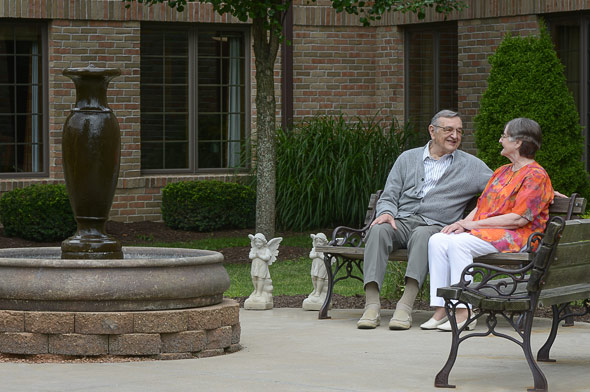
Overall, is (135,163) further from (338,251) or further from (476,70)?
(338,251)

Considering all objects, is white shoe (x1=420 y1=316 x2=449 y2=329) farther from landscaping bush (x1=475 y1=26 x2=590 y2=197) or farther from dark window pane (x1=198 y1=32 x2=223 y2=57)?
dark window pane (x1=198 y1=32 x2=223 y2=57)

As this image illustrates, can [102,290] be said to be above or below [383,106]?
below

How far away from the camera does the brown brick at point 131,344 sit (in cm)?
618

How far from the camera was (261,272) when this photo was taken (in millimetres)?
8508

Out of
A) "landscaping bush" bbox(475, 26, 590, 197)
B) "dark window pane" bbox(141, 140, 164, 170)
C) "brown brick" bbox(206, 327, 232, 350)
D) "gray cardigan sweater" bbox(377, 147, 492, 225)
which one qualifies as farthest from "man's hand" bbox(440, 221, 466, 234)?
"dark window pane" bbox(141, 140, 164, 170)

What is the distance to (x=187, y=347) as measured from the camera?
6348 millimetres

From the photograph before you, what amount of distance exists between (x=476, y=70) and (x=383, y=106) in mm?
1655

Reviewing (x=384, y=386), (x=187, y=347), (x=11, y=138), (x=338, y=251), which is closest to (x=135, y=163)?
(x=11, y=138)

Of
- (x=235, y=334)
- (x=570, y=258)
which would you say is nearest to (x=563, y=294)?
(x=570, y=258)

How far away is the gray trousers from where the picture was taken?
24.7ft

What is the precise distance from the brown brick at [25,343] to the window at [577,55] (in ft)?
31.5

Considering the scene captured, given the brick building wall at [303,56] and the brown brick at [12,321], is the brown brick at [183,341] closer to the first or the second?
the brown brick at [12,321]

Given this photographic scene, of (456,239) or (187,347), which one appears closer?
(187,347)

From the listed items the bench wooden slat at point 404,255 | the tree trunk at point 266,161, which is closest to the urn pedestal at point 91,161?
the bench wooden slat at point 404,255
